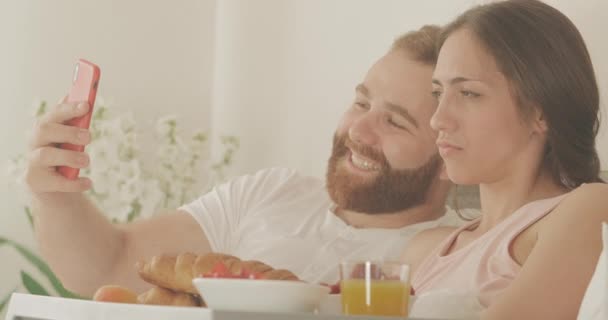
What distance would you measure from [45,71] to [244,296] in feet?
7.62

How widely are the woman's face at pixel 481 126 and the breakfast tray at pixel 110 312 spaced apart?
59 centimetres

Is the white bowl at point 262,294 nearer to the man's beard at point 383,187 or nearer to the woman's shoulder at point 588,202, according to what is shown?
the woman's shoulder at point 588,202

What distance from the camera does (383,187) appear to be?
2146mm

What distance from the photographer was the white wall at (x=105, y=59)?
3.26 metres

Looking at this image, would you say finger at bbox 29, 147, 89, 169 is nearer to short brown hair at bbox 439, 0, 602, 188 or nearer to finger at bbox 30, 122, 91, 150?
finger at bbox 30, 122, 91, 150

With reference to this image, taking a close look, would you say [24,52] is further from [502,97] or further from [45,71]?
[502,97]

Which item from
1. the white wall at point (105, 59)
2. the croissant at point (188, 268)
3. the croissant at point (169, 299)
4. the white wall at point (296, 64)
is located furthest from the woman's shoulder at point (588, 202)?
the white wall at point (105, 59)

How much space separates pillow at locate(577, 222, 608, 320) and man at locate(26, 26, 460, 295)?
2.88 ft

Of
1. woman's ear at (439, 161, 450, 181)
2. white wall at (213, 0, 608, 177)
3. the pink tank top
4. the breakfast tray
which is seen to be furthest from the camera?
white wall at (213, 0, 608, 177)

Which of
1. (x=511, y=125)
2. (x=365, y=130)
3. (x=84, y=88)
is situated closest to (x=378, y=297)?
(x=511, y=125)

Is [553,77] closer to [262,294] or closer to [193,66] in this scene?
[262,294]

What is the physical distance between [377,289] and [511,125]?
1.77 ft

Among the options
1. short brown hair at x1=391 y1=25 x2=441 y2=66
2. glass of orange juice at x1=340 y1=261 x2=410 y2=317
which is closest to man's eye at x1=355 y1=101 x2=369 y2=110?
short brown hair at x1=391 y1=25 x2=441 y2=66

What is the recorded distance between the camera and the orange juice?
1.16m
